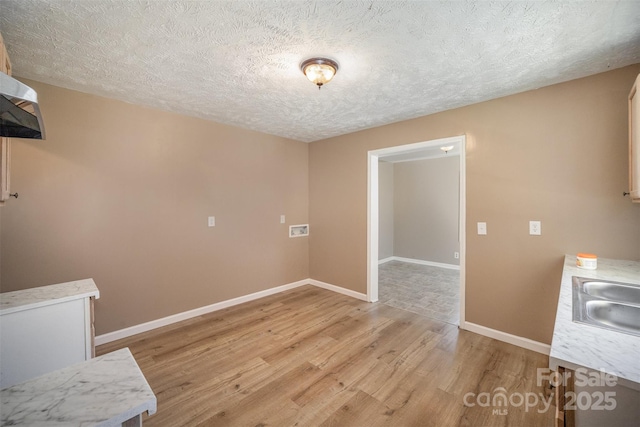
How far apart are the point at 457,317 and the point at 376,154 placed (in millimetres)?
2304

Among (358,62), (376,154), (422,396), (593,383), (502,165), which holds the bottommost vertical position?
(422,396)

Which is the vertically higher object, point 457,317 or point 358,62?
point 358,62

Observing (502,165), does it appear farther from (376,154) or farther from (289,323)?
(289,323)

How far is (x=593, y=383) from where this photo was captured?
825 millimetres

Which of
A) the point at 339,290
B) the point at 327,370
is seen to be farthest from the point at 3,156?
the point at 339,290

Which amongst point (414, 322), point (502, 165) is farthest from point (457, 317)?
point (502, 165)

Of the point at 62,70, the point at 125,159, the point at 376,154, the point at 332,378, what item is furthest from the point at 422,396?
the point at 62,70

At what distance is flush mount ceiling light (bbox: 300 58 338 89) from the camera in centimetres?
193

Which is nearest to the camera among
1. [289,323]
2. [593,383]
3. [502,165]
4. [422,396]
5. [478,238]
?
[593,383]

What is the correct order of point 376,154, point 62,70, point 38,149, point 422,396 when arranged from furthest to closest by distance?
point 376,154 < point 38,149 < point 62,70 < point 422,396

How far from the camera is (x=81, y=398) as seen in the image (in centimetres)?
75

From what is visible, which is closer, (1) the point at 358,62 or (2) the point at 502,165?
(1) the point at 358,62

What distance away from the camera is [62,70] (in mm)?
2107

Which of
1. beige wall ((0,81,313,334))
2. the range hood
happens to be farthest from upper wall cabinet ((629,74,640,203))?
beige wall ((0,81,313,334))
